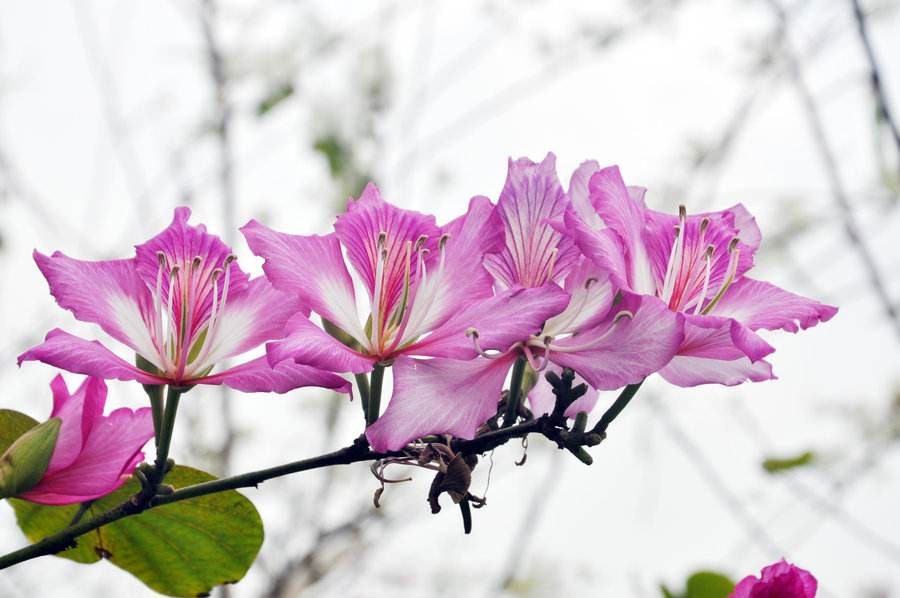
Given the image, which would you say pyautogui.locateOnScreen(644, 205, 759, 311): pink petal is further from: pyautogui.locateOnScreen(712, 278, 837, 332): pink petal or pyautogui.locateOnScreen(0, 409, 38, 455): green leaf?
pyautogui.locateOnScreen(0, 409, 38, 455): green leaf

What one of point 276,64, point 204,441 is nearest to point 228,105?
point 276,64

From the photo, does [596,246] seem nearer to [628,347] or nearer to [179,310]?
[628,347]

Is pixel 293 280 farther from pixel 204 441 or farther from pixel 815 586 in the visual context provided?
pixel 204 441

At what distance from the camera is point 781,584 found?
1.44 feet

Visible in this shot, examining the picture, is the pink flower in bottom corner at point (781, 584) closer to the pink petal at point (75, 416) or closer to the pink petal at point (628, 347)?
the pink petal at point (628, 347)

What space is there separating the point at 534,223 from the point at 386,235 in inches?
3.6

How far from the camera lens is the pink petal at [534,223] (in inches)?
21.6

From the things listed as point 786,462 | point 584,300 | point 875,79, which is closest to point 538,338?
point 584,300

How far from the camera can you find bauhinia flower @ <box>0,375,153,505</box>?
1.72 feet

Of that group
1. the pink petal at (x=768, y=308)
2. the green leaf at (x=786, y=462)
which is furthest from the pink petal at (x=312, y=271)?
the green leaf at (x=786, y=462)

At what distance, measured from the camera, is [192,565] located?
60 cm

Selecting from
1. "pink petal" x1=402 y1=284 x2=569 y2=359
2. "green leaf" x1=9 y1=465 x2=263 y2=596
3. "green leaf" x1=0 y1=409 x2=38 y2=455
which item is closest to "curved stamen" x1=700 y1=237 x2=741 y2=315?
"pink petal" x1=402 y1=284 x2=569 y2=359

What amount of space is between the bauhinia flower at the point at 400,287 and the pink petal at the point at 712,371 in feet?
0.34

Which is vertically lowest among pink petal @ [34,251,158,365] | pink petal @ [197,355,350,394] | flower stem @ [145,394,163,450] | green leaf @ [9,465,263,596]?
green leaf @ [9,465,263,596]
